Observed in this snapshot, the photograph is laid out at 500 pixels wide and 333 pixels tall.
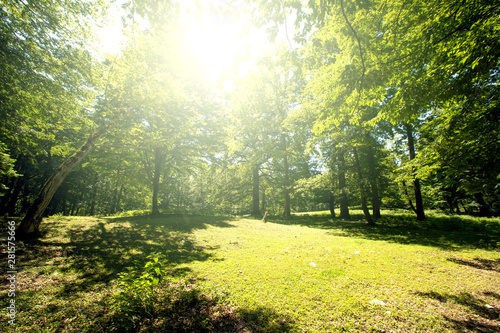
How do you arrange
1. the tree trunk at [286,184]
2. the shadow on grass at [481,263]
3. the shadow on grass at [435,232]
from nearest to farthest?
1. the shadow on grass at [481,263]
2. the shadow on grass at [435,232]
3. the tree trunk at [286,184]

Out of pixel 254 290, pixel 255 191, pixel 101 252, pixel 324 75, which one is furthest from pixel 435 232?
pixel 101 252

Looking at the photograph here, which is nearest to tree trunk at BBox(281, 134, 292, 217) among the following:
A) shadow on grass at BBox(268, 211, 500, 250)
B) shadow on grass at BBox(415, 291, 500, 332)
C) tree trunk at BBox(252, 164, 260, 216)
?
tree trunk at BBox(252, 164, 260, 216)

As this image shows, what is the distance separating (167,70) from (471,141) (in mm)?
12746

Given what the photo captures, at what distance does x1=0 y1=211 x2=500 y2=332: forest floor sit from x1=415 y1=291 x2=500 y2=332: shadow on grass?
19mm

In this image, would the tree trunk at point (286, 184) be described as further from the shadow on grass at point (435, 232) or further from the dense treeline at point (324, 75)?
the shadow on grass at point (435, 232)

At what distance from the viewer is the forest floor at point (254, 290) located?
2607mm

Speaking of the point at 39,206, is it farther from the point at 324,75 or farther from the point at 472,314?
the point at 472,314

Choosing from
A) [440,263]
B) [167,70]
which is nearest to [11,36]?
[167,70]

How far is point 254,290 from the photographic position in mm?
3586

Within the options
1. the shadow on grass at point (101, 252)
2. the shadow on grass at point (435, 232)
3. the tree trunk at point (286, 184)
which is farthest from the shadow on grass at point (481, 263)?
the tree trunk at point (286, 184)

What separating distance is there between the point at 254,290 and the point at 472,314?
145 inches

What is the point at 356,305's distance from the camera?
3.14 m

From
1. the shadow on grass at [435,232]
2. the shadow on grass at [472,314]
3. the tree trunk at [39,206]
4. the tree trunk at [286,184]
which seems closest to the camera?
the shadow on grass at [472,314]

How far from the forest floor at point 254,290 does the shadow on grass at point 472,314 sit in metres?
0.02
